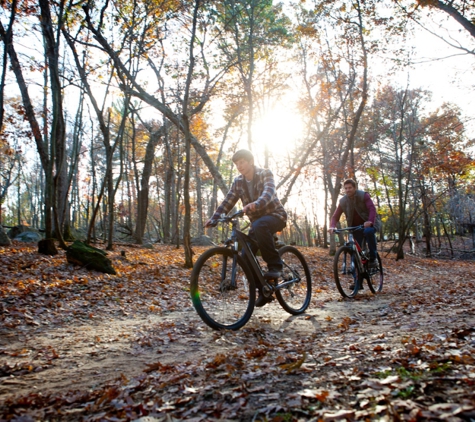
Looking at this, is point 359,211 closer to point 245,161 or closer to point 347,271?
point 347,271

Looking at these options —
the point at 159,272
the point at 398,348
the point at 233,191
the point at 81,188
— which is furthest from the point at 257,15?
the point at 81,188

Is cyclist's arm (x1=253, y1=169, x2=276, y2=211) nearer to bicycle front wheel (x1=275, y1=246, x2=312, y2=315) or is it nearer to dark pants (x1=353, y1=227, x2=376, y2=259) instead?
bicycle front wheel (x1=275, y1=246, x2=312, y2=315)

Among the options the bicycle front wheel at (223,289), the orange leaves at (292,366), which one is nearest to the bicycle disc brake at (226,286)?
the bicycle front wheel at (223,289)

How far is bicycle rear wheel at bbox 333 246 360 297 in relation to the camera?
7.09 metres

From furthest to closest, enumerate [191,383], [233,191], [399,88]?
[399,88] → [233,191] → [191,383]

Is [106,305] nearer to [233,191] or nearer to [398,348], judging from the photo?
[233,191]

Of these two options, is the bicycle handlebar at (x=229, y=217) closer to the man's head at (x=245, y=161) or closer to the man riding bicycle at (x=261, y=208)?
the man riding bicycle at (x=261, y=208)

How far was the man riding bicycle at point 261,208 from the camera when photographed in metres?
4.83

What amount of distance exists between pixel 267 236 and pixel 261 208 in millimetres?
464

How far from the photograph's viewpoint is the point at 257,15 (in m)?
14.2

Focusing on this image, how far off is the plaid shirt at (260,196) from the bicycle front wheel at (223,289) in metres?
0.59

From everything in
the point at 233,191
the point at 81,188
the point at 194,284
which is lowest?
the point at 194,284

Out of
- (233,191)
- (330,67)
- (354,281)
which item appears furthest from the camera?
(330,67)

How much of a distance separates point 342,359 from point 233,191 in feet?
9.73
